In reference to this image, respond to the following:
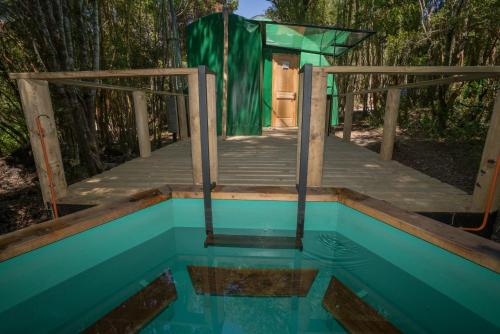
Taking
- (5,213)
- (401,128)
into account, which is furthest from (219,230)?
(401,128)

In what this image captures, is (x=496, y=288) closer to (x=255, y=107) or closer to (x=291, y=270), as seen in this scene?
(x=291, y=270)

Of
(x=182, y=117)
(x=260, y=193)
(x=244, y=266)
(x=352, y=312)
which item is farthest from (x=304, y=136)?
(x=182, y=117)

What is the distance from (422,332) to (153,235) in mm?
2321

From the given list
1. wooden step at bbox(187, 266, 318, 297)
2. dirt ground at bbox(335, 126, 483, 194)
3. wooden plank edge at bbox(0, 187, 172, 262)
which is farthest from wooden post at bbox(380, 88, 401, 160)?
wooden plank edge at bbox(0, 187, 172, 262)

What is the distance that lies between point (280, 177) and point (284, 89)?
221 inches

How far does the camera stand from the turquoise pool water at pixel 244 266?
1.65 m

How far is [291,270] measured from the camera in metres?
2.15

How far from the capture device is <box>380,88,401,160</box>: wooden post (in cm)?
363

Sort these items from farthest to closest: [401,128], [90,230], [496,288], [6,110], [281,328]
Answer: [401,128] → [6,110] → [90,230] → [281,328] → [496,288]

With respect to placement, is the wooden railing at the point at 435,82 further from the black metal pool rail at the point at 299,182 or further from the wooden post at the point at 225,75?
the wooden post at the point at 225,75

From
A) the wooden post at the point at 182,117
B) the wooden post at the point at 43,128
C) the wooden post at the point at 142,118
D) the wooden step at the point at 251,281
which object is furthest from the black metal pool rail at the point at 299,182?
the wooden post at the point at 182,117

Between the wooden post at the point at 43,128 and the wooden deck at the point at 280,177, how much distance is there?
0.21 m

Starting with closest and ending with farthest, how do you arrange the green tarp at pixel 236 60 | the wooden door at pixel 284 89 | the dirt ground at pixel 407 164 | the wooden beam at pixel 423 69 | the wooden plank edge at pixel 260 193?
1. the wooden beam at pixel 423 69
2. the wooden plank edge at pixel 260 193
3. the dirt ground at pixel 407 164
4. the green tarp at pixel 236 60
5. the wooden door at pixel 284 89

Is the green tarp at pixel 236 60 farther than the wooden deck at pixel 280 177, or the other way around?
the green tarp at pixel 236 60
